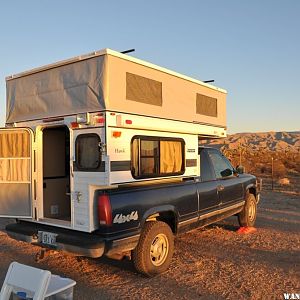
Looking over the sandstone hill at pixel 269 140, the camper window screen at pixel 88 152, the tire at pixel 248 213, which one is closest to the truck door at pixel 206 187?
the tire at pixel 248 213

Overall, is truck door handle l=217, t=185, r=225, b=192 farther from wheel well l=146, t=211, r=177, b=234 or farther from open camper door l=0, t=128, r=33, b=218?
open camper door l=0, t=128, r=33, b=218

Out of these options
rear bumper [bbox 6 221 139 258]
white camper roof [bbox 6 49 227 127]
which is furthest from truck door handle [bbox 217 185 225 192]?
rear bumper [bbox 6 221 139 258]

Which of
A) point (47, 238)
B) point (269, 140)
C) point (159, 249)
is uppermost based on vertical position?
point (269, 140)

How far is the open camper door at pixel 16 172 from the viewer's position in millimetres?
5699

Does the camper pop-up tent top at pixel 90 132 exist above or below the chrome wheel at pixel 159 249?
above

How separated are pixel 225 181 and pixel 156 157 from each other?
7.59 ft

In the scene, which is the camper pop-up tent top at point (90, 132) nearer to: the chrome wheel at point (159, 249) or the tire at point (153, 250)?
the tire at point (153, 250)

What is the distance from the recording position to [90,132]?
5.09m

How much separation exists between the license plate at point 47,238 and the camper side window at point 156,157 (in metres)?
1.43

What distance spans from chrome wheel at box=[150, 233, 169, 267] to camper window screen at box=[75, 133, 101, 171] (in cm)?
148

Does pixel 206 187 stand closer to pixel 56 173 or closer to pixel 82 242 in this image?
pixel 56 173

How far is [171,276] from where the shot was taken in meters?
5.39

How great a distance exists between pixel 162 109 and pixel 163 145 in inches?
23.5

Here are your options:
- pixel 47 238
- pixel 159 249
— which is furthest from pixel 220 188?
pixel 47 238
